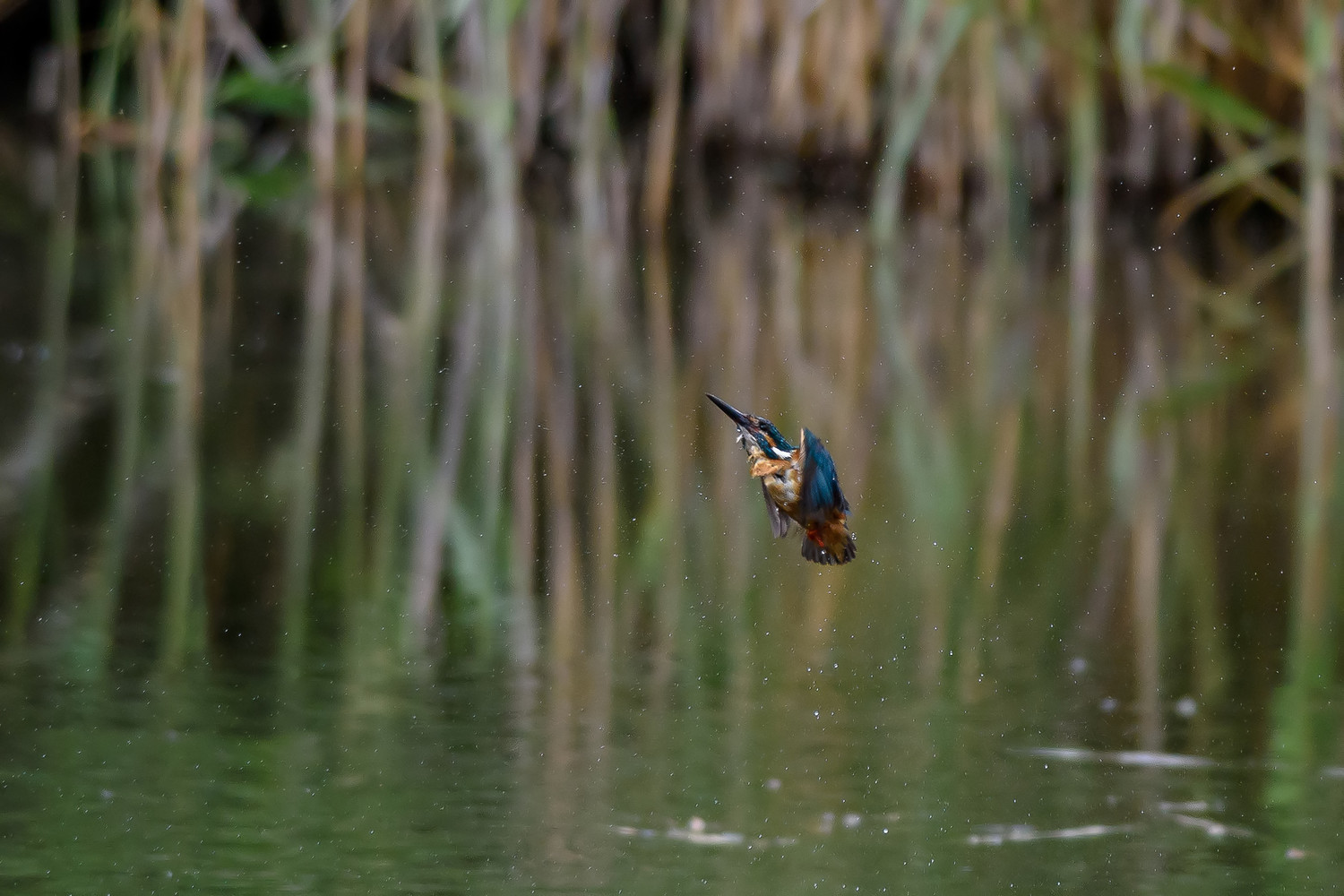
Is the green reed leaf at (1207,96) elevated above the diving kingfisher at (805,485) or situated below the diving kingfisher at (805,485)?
above

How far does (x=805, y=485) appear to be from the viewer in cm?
97

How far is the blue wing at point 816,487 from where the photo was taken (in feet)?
3.17

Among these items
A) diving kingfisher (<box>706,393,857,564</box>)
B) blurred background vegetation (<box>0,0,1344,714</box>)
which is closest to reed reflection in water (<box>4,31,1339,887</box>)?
blurred background vegetation (<box>0,0,1344,714</box>)

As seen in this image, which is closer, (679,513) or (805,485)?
(805,485)

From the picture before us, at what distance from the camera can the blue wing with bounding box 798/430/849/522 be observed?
965 millimetres

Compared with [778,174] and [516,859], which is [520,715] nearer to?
[516,859]

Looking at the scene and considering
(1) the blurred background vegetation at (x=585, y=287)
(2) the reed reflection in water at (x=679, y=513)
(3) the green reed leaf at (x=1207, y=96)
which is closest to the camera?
(2) the reed reflection in water at (x=679, y=513)

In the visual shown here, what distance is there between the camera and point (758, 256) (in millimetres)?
4031

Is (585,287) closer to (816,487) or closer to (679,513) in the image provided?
(679,513)

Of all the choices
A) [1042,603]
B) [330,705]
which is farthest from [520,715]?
[1042,603]

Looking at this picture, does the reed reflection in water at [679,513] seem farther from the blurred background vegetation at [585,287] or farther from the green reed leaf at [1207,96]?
the green reed leaf at [1207,96]

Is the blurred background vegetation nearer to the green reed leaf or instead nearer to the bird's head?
the green reed leaf

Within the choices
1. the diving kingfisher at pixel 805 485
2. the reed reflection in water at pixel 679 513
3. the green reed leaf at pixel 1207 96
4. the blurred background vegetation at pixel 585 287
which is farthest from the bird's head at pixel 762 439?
the green reed leaf at pixel 1207 96

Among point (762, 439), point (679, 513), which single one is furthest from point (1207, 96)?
point (762, 439)
